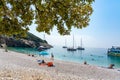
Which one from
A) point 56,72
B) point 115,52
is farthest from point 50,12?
point 115,52

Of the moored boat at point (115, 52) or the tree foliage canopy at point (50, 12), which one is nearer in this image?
the tree foliage canopy at point (50, 12)

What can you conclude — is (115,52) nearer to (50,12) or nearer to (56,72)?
(56,72)

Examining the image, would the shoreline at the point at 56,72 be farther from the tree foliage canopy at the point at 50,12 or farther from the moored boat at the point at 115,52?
the moored boat at the point at 115,52

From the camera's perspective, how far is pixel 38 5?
563 inches

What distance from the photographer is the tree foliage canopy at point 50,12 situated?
563 inches

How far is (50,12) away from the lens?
1470 centimetres

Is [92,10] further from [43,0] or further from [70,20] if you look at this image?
[43,0]

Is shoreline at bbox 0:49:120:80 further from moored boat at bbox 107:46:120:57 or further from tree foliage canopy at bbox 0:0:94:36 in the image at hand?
moored boat at bbox 107:46:120:57

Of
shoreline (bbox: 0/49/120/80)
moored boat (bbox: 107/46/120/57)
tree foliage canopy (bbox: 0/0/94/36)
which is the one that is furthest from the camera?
moored boat (bbox: 107/46/120/57)

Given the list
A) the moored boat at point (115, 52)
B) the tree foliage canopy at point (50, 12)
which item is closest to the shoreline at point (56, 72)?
the tree foliage canopy at point (50, 12)

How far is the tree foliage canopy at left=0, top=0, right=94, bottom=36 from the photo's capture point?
46.9 ft

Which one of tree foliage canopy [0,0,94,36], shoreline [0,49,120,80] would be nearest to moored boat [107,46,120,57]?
shoreline [0,49,120,80]

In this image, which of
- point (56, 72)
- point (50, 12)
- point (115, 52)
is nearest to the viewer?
point (50, 12)

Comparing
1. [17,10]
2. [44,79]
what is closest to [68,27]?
[17,10]
